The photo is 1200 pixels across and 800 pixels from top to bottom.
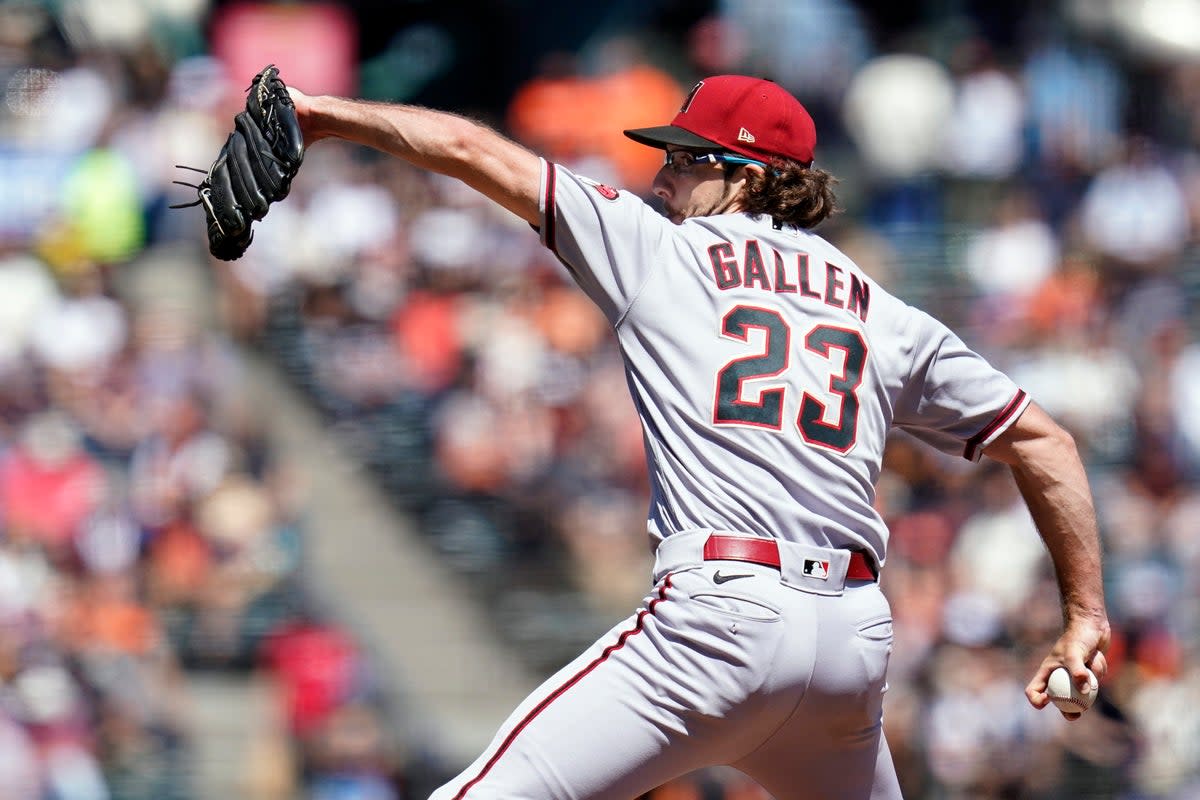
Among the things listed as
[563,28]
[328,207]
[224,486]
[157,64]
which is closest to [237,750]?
[224,486]

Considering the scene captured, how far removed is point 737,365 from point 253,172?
1111 mm

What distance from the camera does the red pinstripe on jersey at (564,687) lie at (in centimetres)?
333

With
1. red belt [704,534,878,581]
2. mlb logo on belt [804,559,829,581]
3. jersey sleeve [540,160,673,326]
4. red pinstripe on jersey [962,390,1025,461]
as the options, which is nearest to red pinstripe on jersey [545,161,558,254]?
jersey sleeve [540,160,673,326]

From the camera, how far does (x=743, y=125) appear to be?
377 centimetres

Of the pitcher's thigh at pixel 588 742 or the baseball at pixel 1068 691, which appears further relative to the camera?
the baseball at pixel 1068 691

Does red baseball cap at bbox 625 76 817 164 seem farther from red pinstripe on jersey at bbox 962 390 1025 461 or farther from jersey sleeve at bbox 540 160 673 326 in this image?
red pinstripe on jersey at bbox 962 390 1025 461

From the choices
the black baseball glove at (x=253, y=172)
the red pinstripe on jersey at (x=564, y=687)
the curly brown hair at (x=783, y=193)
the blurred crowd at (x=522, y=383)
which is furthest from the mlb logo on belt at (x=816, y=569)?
the blurred crowd at (x=522, y=383)

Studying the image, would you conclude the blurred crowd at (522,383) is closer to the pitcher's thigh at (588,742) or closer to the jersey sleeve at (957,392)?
the jersey sleeve at (957,392)

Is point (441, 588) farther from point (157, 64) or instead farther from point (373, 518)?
point (157, 64)

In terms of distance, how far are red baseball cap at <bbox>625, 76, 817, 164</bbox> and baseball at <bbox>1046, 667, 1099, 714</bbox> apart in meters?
1.28

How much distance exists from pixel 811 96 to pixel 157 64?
4389 mm

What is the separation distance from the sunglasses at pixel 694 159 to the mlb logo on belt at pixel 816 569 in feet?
3.02

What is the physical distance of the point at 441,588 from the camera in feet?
30.1

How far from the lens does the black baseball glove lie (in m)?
3.59
